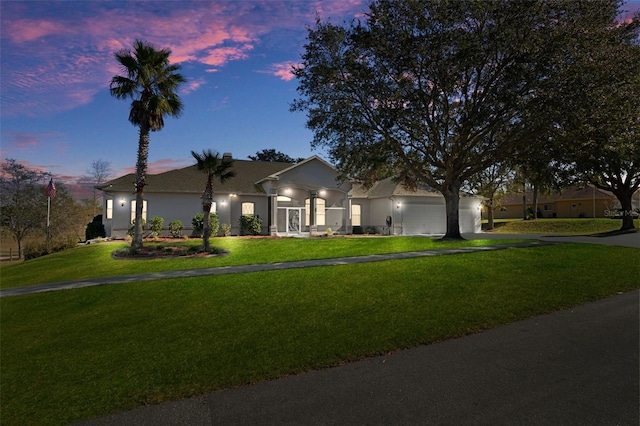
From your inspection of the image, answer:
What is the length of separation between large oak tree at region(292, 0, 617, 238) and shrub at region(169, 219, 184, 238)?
10922 mm

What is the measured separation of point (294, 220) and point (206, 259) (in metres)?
12.9

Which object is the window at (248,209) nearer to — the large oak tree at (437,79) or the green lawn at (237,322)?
the large oak tree at (437,79)

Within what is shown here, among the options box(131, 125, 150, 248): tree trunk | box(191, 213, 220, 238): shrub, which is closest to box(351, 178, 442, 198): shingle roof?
box(191, 213, 220, 238): shrub

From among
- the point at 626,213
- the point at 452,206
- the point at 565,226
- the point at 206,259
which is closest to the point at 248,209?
the point at 206,259

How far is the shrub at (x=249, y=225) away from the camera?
2619 centimetres

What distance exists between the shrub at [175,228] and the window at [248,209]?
469 cm

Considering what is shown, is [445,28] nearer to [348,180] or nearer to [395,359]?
[348,180]

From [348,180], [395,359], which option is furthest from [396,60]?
[395,359]

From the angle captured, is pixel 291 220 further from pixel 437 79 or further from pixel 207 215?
pixel 437 79

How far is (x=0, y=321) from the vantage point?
26.7 feet

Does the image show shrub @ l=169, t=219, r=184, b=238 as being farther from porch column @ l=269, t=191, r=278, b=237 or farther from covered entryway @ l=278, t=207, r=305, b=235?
covered entryway @ l=278, t=207, r=305, b=235

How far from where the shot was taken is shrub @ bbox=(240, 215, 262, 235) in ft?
85.9

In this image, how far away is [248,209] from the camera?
27.2 metres

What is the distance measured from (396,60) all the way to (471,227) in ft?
64.4
